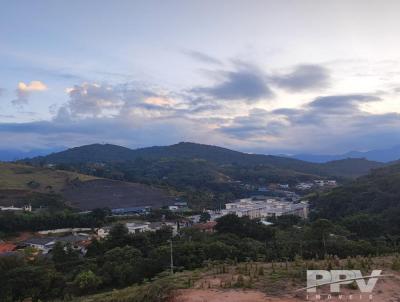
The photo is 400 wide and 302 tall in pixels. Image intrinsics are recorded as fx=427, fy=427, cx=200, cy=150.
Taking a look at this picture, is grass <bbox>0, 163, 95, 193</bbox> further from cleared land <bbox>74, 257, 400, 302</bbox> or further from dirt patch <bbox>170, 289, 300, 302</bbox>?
dirt patch <bbox>170, 289, 300, 302</bbox>

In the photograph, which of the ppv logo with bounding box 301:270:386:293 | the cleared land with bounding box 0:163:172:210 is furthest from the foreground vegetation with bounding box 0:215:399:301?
the cleared land with bounding box 0:163:172:210

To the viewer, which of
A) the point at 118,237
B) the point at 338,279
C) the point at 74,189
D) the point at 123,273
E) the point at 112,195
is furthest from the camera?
the point at 112,195

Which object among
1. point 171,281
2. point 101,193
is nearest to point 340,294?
point 171,281

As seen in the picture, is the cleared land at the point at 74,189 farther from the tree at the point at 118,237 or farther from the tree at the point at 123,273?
→ the tree at the point at 123,273

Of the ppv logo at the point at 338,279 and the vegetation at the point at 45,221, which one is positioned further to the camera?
the vegetation at the point at 45,221

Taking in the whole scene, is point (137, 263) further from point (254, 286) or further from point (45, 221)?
point (45, 221)

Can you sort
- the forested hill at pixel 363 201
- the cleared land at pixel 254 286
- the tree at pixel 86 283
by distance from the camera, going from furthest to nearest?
the forested hill at pixel 363 201 → the tree at pixel 86 283 → the cleared land at pixel 254 286

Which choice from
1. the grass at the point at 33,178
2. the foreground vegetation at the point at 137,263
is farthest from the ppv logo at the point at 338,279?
the grass at the point at 33,178

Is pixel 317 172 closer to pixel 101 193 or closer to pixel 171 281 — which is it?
pixel 101 193

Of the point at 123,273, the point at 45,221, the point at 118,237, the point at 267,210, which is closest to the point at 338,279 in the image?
the point at 123,273
